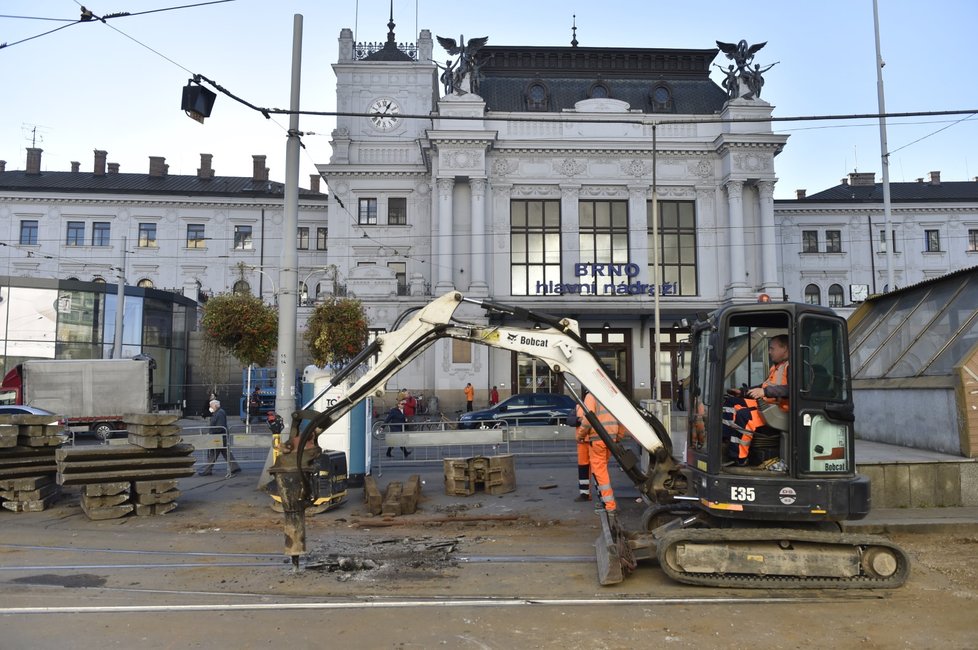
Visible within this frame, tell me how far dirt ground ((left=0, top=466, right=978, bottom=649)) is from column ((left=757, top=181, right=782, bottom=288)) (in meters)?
33.1

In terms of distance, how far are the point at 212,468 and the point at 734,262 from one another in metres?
32.8

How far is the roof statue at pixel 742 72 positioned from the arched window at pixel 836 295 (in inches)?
677

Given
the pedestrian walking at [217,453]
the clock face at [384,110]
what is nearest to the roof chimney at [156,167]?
the clock face at [384,110]

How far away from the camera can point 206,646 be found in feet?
17.9

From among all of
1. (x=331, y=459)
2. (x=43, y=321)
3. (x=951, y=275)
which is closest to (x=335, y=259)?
(x=43, y=321)

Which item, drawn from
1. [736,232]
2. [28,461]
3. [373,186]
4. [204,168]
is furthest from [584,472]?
[204,168]

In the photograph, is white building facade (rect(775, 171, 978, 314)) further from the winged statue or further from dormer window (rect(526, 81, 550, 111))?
dormer window (rect(526, 81, 550, 111))

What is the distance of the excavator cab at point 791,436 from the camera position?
6719mm

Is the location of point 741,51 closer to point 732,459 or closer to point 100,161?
point 732,459

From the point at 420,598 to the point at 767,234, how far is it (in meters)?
38.2

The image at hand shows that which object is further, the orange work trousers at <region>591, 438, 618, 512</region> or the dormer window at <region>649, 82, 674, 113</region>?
the dormer window at <region>649, 82, 674, 113</region>

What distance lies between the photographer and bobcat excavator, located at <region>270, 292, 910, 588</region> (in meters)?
6.72

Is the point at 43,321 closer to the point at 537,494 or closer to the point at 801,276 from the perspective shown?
the point at 537,494

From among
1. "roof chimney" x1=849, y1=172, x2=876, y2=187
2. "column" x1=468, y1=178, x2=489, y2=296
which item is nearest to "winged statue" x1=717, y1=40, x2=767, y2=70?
"column" x1=468, y1=178, x2=489, y2=296
